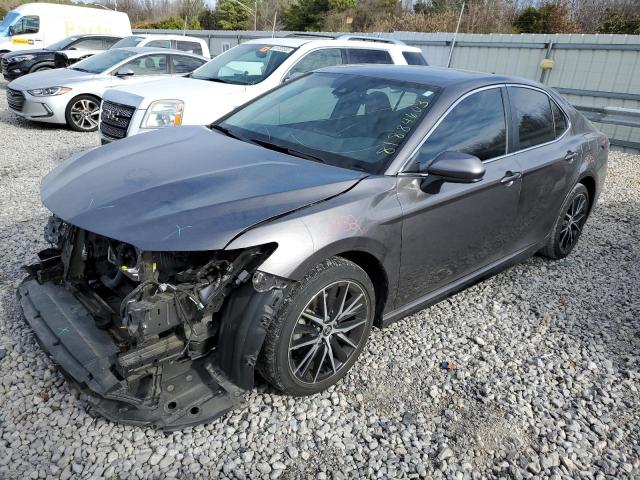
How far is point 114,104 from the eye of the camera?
666 centimetres

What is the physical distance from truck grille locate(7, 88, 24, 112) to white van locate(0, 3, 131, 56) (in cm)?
754

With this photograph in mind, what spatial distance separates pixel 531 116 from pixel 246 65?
4.44 m

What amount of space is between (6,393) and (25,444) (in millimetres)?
435

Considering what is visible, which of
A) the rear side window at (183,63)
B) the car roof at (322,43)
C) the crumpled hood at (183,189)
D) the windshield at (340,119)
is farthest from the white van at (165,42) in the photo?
the crumpled hood at (183,189)

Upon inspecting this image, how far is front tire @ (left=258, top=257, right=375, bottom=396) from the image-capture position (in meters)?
2.47

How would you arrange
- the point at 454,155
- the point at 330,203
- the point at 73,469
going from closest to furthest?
the point at 73,469 < the point at 330,203 < the point at 454,155

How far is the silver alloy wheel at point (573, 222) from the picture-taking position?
4.62 meters

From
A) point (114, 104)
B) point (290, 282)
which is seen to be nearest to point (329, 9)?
point (114, 104)

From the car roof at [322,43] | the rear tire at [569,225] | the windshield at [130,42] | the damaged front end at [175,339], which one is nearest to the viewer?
the damaged front end at [175,339]

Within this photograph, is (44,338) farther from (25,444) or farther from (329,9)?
(329,9)

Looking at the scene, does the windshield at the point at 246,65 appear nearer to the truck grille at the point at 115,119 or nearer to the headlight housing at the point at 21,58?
the truck grille at the point at 115,119

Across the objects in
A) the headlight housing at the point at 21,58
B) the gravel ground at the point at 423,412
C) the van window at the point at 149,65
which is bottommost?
the gravel ground at the point at 423,412

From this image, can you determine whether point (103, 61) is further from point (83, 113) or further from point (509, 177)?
point (509, 177)

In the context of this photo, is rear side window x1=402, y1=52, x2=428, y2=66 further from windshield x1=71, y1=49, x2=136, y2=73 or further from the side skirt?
windshield x1=71, y1=49, x2=136, y2=73
